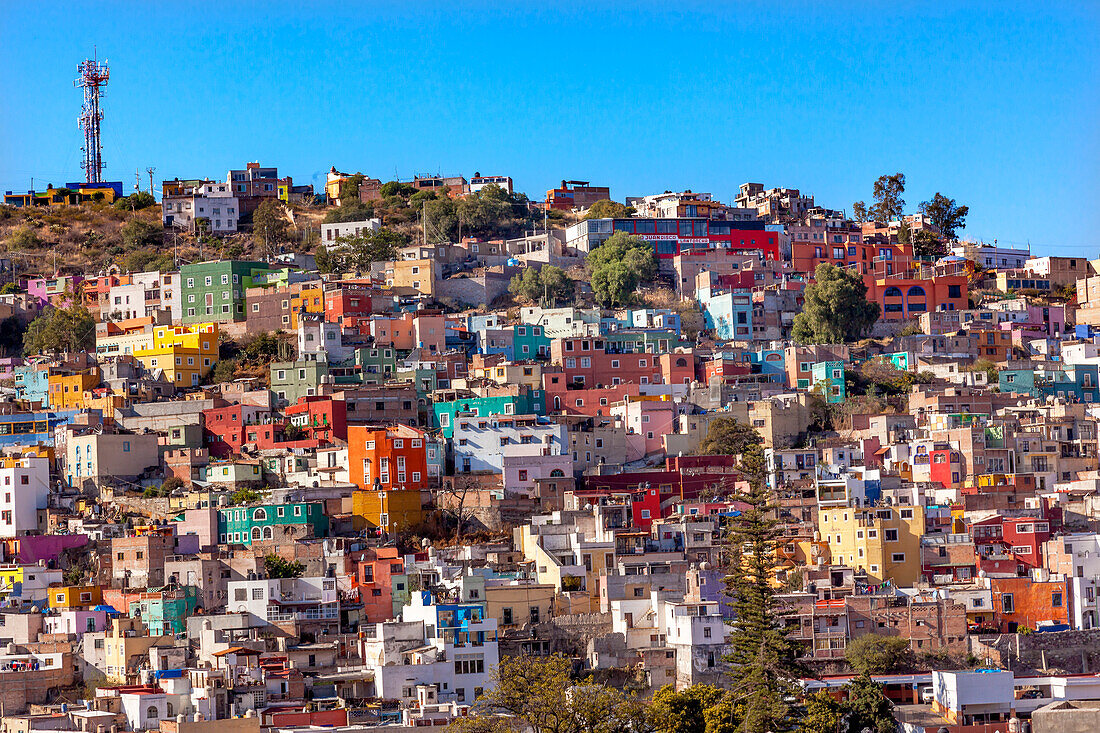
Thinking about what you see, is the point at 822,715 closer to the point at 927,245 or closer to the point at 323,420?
the point at 323,420

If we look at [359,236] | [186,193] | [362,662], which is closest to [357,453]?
[362,662]

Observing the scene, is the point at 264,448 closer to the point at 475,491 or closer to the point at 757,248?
the point at 475,491

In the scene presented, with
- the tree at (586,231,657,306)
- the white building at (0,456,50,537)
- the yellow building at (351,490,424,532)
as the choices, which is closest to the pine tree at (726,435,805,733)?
the yellow building at (351,490,424,532)

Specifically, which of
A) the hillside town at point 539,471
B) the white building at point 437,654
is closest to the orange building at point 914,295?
the hillside town at point 539,471

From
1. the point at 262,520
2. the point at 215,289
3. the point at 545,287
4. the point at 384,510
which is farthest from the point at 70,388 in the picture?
the point at 545,287

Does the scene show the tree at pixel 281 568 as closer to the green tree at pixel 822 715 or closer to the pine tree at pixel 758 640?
the pine tree at pixel 758 640

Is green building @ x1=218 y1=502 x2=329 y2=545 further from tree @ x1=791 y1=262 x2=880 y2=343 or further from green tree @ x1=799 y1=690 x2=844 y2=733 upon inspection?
tree @ x1=791 y1=262 x2=880 y2=343
